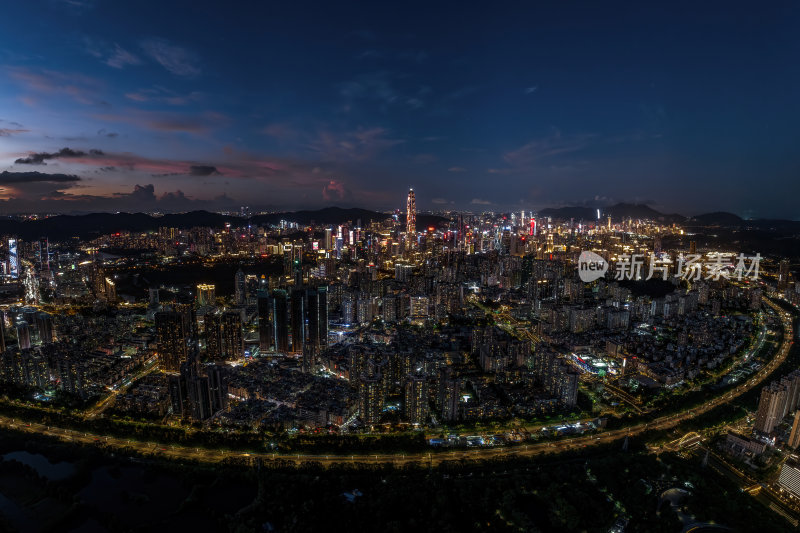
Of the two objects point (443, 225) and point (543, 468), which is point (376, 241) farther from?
point (543, 468)

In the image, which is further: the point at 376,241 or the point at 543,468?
the point at 376,241

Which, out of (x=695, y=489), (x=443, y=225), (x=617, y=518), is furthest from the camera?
(x=443, y=225)

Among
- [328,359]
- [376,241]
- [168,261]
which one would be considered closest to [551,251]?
[376,241]

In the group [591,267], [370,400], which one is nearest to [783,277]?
[591,267]

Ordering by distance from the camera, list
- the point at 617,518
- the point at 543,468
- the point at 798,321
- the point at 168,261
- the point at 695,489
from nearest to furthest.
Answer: the point at 617,518
the point at 695,489
the point at 543,468
the point at 798,321
the point at 168,261

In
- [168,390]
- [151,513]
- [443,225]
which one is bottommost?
[151,513]

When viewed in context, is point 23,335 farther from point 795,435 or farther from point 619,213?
point 619,213

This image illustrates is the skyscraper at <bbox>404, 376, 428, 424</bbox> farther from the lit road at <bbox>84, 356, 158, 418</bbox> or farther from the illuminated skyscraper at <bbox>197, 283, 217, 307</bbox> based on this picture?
the illuminated skyscraper at <bbox>197, 283, 217, 307</bbox>
